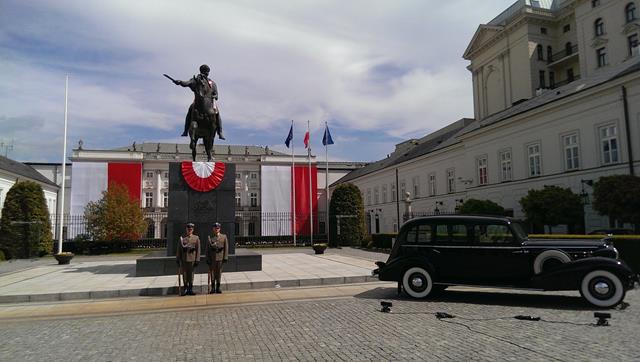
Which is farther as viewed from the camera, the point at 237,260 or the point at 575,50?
the point at 575,50

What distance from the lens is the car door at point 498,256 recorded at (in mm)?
9539

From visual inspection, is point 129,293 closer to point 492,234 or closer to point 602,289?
point 492,234

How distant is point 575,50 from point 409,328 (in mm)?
57668

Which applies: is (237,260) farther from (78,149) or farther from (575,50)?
(78,149)

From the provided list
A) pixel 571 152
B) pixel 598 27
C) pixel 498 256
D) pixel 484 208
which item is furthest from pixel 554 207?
pixel 598 27

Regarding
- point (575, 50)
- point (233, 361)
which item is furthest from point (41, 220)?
point (575, 50)

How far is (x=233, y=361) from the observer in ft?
18.3

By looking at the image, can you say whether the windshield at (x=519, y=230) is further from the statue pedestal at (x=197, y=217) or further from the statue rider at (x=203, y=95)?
the statue rider at (x=203, y=95)

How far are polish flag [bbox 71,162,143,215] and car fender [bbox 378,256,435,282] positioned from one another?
184 ft

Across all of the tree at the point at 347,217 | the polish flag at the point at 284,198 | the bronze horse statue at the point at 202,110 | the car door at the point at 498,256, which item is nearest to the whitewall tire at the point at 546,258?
the car door at the point at 498,256

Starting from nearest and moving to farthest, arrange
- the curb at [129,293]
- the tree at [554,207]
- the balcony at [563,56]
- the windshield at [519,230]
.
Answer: the windshield at [519,230], the curb at [129,293], the tree at [554,207], the balcony at [563,56]

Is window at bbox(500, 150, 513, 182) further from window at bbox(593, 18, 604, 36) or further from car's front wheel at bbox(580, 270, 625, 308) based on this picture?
car's front wheel at bbox(580, 270, 625, 308)

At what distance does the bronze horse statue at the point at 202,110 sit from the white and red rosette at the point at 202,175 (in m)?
1.05

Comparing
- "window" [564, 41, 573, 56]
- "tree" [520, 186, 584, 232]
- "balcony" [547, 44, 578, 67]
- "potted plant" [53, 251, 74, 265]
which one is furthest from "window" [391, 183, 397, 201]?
"potted plant" [53, 251, 74, 265]
